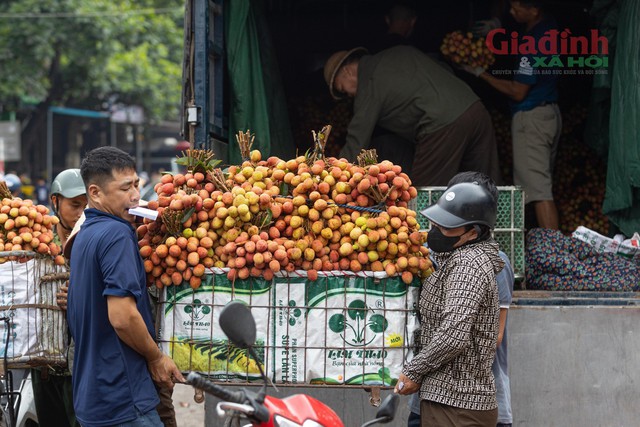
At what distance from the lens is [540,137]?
6.90 m

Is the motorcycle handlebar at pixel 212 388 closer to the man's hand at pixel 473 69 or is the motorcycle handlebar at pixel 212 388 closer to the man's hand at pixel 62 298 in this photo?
the man's hand at pixel 62 298

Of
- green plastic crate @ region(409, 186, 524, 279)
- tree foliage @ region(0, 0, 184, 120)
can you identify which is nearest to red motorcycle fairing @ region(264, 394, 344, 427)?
green plastic crate @ region(409, 186, 524, 279)

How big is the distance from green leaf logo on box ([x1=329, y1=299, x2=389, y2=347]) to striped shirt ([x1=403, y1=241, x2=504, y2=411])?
0.20 meters

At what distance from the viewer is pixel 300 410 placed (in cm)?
259

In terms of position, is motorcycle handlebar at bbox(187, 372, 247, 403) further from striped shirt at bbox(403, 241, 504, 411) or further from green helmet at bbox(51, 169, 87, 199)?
green helmet at bbox(51, 169, 87, 199)

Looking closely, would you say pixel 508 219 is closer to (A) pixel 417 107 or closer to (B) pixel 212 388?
(A) pixel 417 107

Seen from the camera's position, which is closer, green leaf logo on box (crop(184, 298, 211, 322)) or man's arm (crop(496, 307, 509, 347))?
green leaf logo on box (crop(184, 298, 211, 322))

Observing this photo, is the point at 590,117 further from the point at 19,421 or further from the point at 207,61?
the point at 19,421

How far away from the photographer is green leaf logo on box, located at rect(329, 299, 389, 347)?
138 inches

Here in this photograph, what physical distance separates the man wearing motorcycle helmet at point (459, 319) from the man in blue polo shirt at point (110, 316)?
42.3 inches

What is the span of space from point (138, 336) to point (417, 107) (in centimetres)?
368

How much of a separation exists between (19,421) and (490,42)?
5.16 meters

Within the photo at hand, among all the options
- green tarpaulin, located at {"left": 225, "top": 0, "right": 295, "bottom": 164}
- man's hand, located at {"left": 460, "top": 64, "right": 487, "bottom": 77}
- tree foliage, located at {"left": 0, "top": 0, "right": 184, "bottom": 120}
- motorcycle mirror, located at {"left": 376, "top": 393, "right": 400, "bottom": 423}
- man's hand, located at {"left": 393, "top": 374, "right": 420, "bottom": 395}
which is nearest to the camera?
motorcycle mirror, located at {"left": 376, "top": 393, "right": 400, "bottom": 423}

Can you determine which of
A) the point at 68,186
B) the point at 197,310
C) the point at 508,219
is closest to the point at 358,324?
the point at 197,310
